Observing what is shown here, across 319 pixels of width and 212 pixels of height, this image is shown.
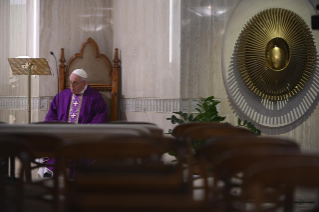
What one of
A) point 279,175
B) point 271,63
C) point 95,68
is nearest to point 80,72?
point 95,68

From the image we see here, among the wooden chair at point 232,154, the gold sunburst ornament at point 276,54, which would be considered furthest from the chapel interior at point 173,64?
the wooden chair at point 232,154

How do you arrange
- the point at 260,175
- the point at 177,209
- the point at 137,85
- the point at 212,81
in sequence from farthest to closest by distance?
the point at 137,85
the point at 212,81
the point at 177,209
the point at 260,175

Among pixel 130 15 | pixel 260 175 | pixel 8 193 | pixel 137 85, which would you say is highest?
pixel 130 15

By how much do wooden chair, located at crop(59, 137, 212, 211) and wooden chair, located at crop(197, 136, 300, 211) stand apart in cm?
13

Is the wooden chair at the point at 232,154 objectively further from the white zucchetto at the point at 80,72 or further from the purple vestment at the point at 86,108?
the white zucchetto at the point at 80,72

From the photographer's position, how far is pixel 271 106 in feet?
17.4

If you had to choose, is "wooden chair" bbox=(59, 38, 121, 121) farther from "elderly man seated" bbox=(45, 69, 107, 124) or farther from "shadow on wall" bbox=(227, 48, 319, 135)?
"shadow on wall" bbox=(227, 48, 319, 135)

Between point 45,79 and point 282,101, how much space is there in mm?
3629

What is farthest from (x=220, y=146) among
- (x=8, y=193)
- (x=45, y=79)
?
(x=45, y=79)

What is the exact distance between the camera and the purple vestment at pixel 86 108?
19.4 ft

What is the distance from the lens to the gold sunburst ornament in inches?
202

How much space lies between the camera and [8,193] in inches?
84.9

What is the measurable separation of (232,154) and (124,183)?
1.33ft

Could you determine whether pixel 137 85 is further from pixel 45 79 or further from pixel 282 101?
pixel 282 101
